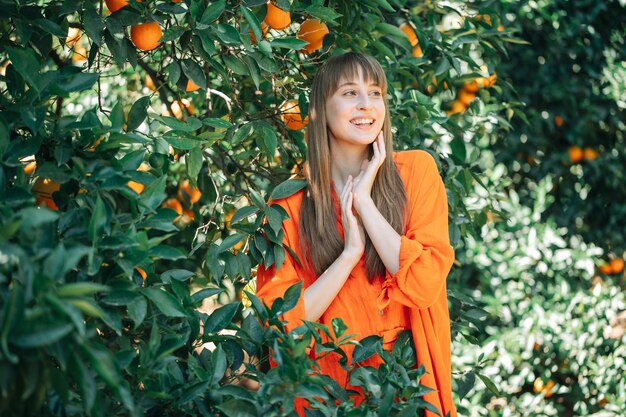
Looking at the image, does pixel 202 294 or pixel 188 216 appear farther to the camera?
pixel 188 216

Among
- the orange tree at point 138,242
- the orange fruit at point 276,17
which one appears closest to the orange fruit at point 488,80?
the orange tree at point 138,242

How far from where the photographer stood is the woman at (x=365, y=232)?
1.76m

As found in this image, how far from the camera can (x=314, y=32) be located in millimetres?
2088

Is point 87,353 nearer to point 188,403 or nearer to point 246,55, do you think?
point 188,403

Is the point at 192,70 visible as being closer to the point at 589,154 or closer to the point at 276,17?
the point at 276,17

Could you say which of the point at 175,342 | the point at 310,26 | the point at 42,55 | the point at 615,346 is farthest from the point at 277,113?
the point at 615,346

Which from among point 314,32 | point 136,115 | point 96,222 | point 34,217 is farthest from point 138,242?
point 314,32

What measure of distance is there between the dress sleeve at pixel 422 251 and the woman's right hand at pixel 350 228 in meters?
0.09

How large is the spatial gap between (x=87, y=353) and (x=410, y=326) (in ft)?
3.15

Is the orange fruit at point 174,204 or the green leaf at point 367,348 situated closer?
the green leaf at point 367,348

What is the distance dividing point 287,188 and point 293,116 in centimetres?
36

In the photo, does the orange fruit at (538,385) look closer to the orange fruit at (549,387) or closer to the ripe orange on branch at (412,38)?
the orange fruit at (549,387)

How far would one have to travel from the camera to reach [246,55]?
73.3 inches

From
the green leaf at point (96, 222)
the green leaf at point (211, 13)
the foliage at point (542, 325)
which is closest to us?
the green leaf at point (96, 222)
